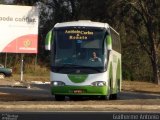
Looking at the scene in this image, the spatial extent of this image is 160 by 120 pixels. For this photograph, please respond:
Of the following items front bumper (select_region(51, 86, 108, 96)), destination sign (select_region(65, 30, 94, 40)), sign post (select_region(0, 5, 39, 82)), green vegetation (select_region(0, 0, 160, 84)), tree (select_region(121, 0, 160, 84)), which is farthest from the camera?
green vegetation (select_region(0, 0, 160, 84))

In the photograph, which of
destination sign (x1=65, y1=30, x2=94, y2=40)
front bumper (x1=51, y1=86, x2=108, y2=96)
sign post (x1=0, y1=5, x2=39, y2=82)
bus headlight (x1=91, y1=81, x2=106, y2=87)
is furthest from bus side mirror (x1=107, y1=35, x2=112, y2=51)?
sign post (x1=0, y1=5, x2=39, y2=82)

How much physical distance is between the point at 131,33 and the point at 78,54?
28.6 meters

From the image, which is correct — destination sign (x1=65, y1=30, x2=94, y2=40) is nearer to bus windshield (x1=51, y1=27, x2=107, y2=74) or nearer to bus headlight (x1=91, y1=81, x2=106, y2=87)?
bus windshield (x1=51, y1=27, x2=107, y2=74)

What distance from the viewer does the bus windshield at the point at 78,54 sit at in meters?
24.1

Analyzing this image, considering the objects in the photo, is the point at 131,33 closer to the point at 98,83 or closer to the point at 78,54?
the point at 98,83

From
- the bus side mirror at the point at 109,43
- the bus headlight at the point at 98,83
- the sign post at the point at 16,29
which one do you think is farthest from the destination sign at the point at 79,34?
the sign post at the point at 16,29

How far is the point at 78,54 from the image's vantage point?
24078 millimetres

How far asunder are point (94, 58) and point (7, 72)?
27.6m

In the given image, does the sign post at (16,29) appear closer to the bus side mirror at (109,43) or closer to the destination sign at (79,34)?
the destination sign at (79,34)

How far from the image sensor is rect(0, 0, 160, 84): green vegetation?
47.6 meters

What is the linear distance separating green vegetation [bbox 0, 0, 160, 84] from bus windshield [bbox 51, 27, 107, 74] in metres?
22.4

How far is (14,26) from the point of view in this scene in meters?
40.3

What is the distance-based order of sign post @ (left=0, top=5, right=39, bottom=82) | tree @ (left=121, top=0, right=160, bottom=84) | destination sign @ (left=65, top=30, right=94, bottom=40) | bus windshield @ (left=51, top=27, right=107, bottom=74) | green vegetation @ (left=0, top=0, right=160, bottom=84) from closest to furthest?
bus windshield @ (left=51, top=27, right=107, bottom=74)
destination sign @ (left=65, top=30, right=94, bottom=40)
sign post @ (left=0, top=5, right=39, bottom=82)
tree @ (left=121, top=0, right=160, bottom=84)
green vegetation @ (left=0, top=0, right=160, bottom=84)

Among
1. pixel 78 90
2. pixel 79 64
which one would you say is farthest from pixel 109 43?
pixel 78 90
